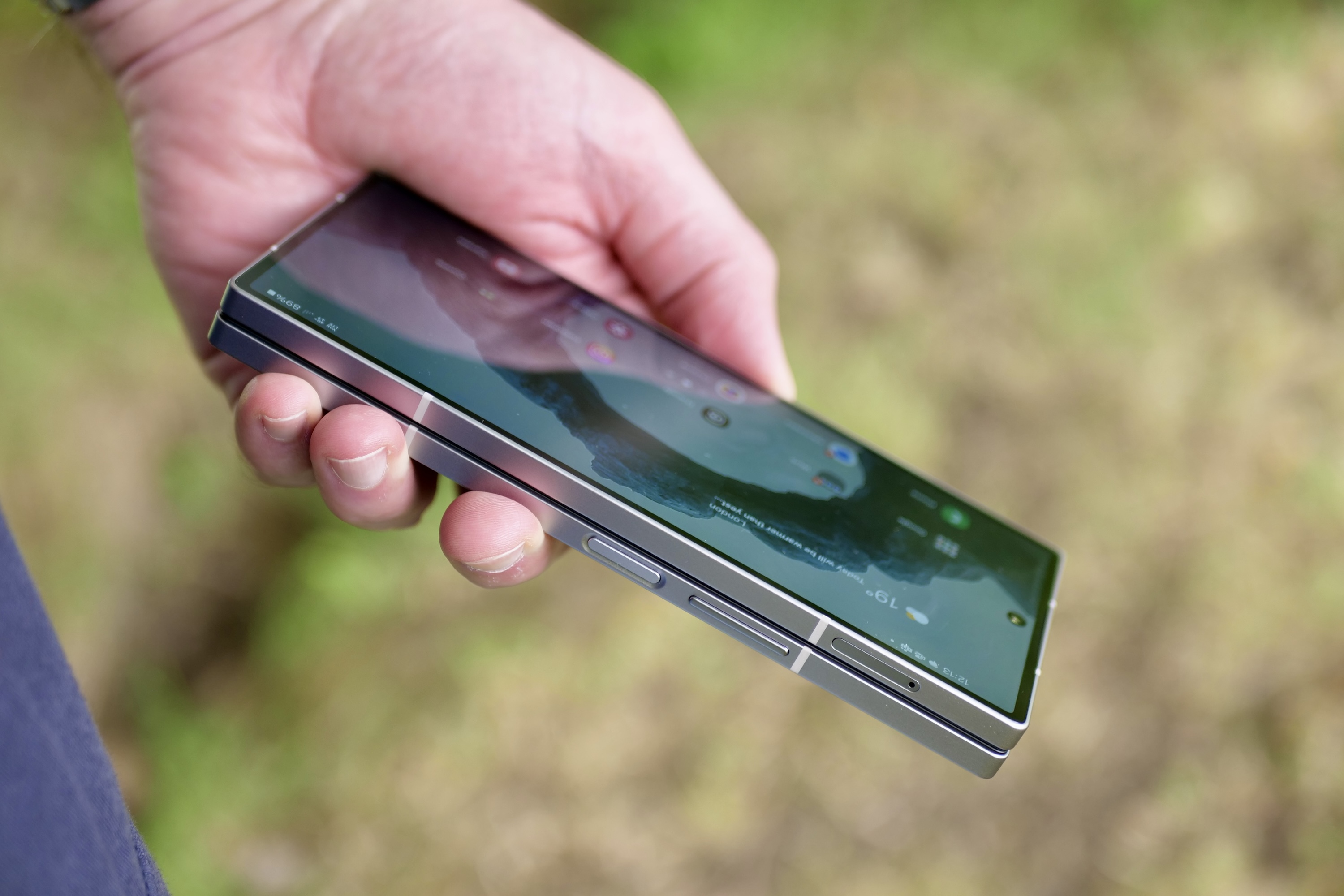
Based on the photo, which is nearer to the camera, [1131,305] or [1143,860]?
[1143,860]

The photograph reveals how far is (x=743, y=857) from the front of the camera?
4.69 feet

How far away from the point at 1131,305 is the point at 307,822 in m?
1.77

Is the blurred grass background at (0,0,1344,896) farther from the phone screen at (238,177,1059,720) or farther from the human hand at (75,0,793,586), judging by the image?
the phone screen at (238,177,1059,720)

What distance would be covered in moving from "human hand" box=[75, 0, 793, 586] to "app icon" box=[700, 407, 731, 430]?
0.54 feet

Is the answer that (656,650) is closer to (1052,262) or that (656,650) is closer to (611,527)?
(611,527)

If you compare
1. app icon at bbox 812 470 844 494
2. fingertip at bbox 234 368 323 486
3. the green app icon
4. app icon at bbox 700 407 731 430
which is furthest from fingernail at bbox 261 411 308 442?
the green app icon

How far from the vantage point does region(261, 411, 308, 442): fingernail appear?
2.48 ft

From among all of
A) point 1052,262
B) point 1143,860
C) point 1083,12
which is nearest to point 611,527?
point 1143,860

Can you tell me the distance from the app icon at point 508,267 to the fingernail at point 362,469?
29 centimetres

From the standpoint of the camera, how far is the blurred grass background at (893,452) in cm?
140

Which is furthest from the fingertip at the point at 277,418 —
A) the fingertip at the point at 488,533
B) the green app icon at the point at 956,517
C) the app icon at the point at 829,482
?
the green app icon at the point at 956,517

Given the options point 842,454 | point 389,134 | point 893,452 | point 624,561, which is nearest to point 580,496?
point 624,561

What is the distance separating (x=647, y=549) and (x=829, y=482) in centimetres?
25

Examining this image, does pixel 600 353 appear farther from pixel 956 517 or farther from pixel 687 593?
pixel 956 517
